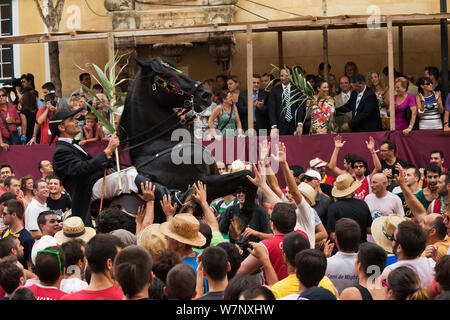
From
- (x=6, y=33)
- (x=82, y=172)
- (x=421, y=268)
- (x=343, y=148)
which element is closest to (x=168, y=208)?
(x=82, y=172)

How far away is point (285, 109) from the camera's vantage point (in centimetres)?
1529

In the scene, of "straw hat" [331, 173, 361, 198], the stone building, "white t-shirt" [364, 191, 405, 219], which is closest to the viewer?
"straw hat" [331, 173, 361, 198]

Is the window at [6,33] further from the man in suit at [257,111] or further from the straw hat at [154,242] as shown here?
the straw hat at [154,242]

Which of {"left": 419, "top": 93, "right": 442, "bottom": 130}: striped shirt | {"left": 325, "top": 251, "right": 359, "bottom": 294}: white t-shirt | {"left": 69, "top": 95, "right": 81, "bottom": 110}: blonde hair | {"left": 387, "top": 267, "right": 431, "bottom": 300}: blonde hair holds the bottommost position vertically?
{"left": 325, "top": 251, "right": 359, "bottom": 294}: white t-shirt

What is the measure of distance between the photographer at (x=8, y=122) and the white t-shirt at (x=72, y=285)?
9.79m

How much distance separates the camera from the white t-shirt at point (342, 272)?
23.2 ft

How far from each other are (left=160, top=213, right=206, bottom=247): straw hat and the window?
14.6 m

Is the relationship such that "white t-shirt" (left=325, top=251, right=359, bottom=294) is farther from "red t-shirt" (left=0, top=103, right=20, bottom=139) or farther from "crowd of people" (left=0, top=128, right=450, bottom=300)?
"red t-shirt" (left=0, top=103, right=20, bottom=139)

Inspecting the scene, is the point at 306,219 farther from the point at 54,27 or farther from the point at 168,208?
the point at 54,27

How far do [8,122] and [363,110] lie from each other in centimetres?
675

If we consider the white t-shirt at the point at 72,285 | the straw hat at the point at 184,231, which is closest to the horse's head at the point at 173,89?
the straw hat at the point at 184,231

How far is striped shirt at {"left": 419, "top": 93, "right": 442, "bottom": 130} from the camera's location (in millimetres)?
15102

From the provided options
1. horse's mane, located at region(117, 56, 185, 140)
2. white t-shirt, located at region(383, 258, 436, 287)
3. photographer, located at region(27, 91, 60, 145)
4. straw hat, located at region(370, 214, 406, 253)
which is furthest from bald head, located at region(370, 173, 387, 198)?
photographer, located at region(27, 91, 60, 145)

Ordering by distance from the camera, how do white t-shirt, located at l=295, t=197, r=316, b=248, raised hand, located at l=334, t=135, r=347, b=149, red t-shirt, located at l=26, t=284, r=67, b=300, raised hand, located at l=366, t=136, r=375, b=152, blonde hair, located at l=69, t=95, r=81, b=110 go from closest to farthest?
red t-shirt, located at l=26, t=284, r=67, b=300, white t-shirt, located at l=295, t=197, r=316, b=248, raised hand, located at l=366, t=136, r=375, b=152, raised hand, located at l=334, t=135, r=347, b=149, blonde hair, located at l=69, t=95, r=81, b=110
